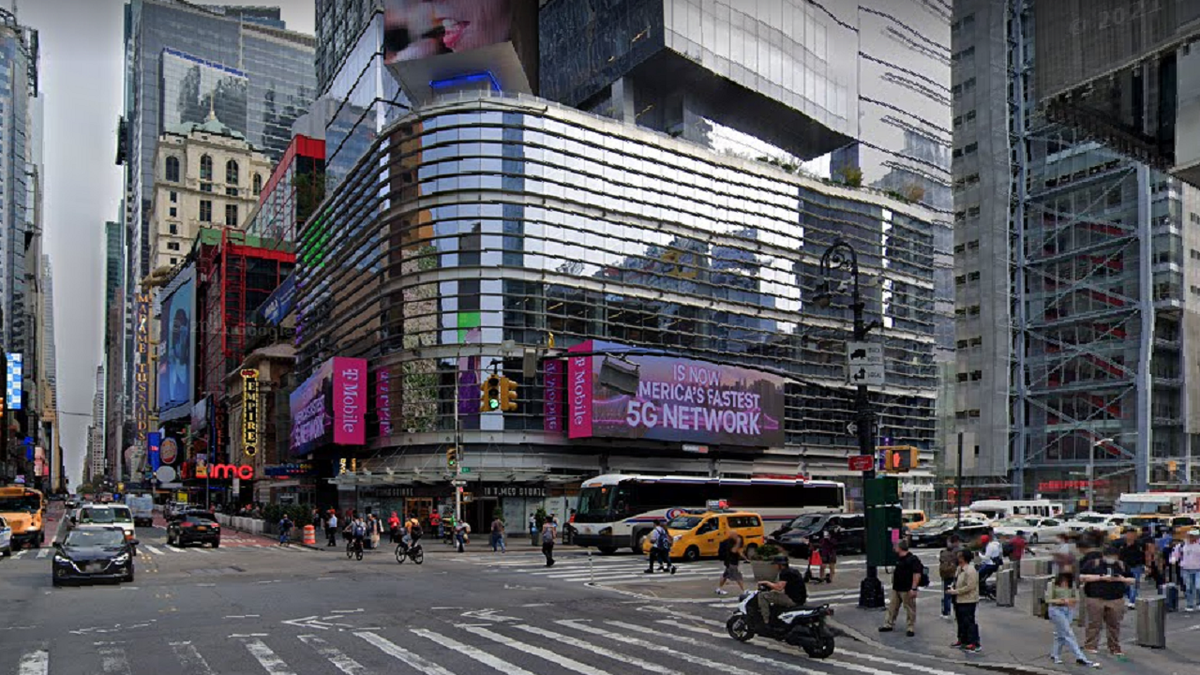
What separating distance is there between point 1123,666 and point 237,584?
21363mm

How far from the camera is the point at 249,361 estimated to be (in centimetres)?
10212

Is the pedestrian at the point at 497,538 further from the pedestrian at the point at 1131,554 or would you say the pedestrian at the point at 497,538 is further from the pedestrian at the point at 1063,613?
the pedestrian at the point at 1063,613

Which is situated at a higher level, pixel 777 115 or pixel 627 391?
pixel 777 115

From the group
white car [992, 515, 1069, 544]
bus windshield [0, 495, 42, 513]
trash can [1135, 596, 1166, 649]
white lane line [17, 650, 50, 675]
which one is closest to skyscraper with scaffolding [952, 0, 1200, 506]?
white car [992, 515, 1069, 544]

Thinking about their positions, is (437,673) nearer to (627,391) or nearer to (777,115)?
(627,391)

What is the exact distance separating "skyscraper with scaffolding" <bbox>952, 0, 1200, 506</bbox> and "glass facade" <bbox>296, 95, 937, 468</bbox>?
60.8 ft

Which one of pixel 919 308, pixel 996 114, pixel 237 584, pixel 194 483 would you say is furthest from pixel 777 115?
pixel 194 483

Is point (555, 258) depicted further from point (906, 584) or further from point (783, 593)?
point (783, 593)

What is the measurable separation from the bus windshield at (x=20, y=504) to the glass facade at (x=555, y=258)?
20.0 metres

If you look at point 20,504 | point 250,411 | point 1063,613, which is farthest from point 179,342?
point 1063,613

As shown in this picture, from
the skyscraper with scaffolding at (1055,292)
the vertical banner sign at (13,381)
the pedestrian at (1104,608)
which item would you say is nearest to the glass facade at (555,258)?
the skyscraper with scaffolding at (1055,292)

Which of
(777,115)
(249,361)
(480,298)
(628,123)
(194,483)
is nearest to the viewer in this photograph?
(480,298)

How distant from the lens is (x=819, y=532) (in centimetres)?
3897

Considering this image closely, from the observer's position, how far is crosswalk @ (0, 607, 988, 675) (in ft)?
48.6
